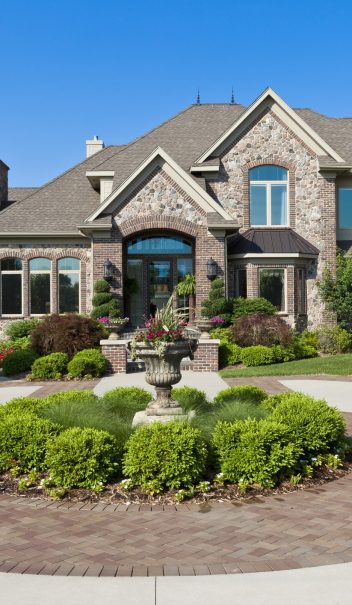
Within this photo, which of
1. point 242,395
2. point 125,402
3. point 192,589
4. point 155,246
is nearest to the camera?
point 192,589

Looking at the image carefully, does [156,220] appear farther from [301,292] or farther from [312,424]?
[312,424]

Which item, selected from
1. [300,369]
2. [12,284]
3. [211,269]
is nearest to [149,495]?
[300,369]

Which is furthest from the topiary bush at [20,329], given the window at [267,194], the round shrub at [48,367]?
the window at [267,194]

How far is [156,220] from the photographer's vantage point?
876 inches

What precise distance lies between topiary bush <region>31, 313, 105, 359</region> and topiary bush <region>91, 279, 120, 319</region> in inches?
108

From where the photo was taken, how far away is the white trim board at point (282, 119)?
942 inches

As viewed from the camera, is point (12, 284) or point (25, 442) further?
point (12, 284)

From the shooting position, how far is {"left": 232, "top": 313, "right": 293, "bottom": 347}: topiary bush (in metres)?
19.4

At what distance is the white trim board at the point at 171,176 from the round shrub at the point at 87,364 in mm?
6550

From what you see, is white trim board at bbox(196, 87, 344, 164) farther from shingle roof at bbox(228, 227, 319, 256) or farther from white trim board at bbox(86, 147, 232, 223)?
shingle roof at bbox(228, 227, 319, 256)

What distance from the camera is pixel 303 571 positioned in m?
4.43

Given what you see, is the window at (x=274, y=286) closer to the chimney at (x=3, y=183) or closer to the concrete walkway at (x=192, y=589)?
the chimney at (x=3, y=183)

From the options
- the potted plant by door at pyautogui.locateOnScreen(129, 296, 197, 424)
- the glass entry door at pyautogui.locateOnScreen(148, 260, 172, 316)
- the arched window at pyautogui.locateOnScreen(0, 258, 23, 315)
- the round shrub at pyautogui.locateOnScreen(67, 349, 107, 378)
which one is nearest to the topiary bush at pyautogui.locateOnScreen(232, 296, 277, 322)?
the glass entry door at pyautogui.locateOnScreen(148, 260, 172, 316)

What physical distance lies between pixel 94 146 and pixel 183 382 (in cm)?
1882
